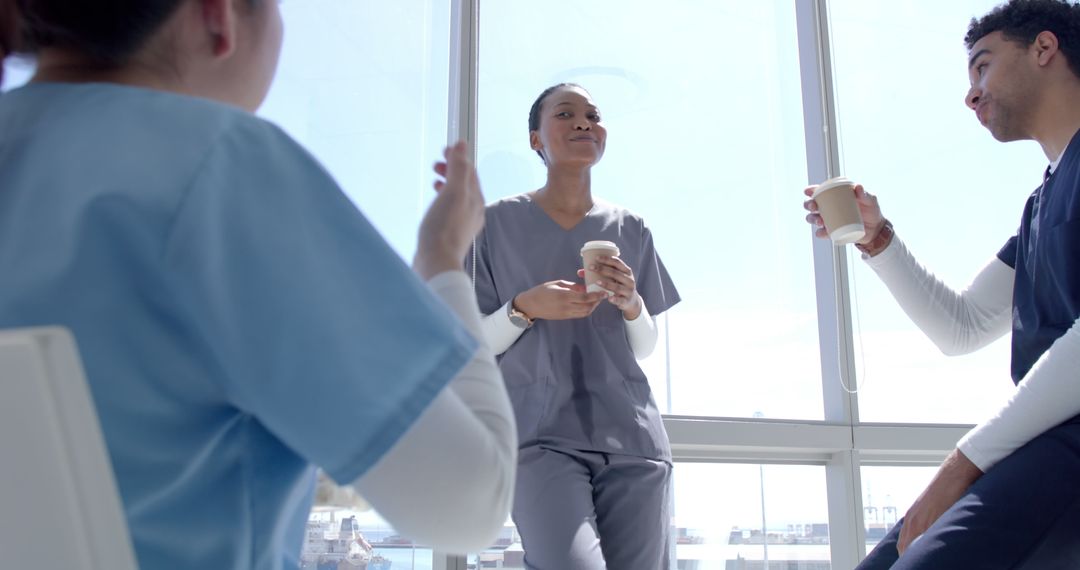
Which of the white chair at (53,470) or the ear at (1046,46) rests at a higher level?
the ear at (1046,46)

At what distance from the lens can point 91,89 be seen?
0.60m

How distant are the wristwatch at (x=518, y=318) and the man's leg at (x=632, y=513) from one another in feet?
1.13

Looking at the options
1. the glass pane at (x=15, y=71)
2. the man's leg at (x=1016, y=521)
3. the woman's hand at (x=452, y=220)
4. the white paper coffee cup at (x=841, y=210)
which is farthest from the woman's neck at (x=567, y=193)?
the glass pane at (x=15, y=71)

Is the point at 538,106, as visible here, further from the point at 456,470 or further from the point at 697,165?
the point at 456,470

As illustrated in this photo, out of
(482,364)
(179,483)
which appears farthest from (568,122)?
(179,483)

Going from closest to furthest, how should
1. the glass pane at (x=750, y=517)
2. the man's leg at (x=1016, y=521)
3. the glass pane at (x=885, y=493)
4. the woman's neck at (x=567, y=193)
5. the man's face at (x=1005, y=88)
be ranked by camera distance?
the man's leg at (x=1016, y=521) → the man's face at (x=1005, y=88) → the woman's neck at (x=567, y=193) → the glass pane at (x=750, y=517) → the glass pane at (x=885, y=493)

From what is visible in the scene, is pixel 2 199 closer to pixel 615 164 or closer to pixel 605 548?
pixel 605 548

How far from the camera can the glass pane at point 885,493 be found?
3.02 m

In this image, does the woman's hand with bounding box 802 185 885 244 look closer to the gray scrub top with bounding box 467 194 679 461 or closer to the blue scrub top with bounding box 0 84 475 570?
the gray scrub top with bounding box 467 194 679 461

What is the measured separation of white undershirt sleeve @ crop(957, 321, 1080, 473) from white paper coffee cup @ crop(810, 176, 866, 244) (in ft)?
1.73

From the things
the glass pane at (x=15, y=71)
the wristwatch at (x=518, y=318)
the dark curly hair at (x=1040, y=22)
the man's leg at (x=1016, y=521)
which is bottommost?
the man's leg at (x=1016, y=521)

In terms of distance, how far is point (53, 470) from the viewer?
0.37 m

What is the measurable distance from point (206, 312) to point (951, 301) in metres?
1.84

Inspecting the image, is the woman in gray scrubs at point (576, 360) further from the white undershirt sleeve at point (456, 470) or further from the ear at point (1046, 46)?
the white undershirt sleeve at point (456, 470)
